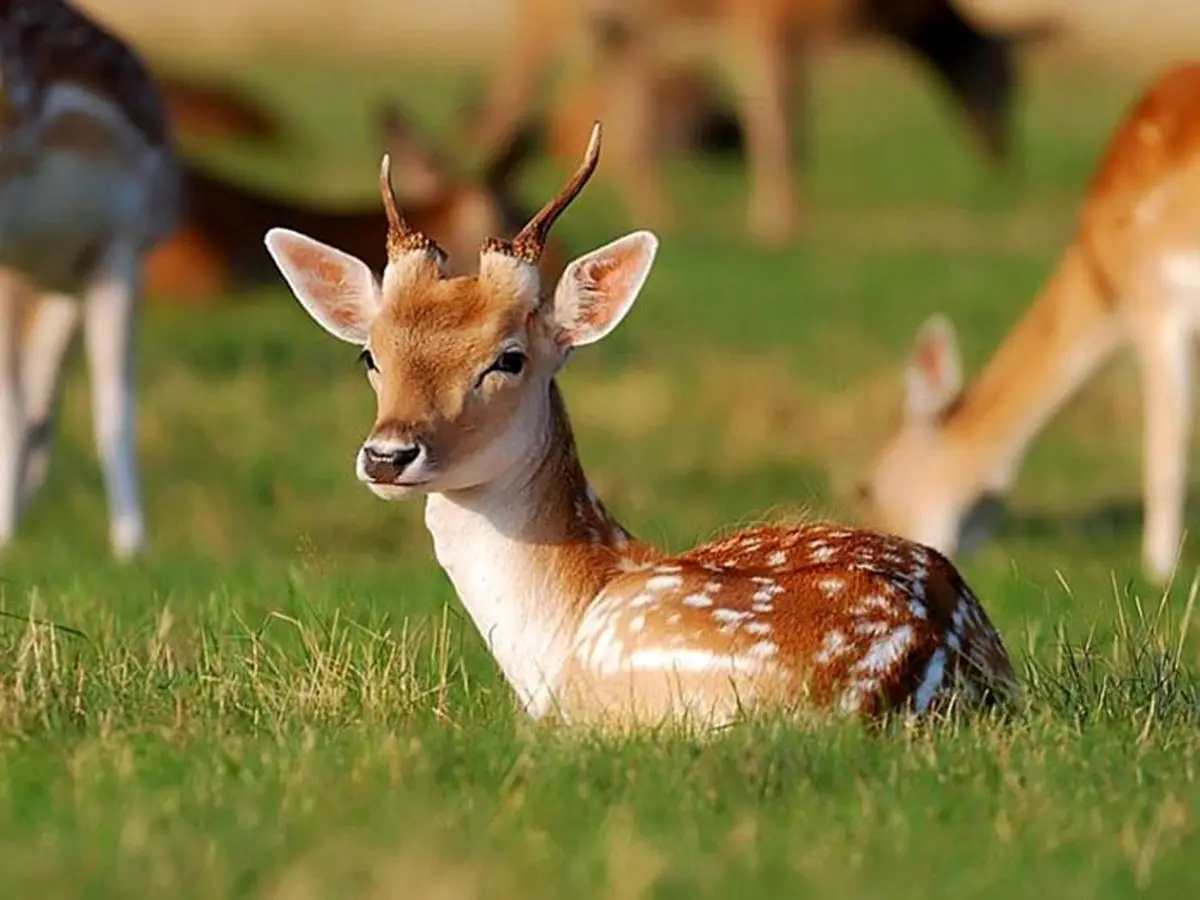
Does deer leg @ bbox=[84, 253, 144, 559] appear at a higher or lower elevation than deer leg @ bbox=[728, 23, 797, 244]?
higher

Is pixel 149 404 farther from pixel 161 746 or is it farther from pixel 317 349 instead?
pixel 161 746

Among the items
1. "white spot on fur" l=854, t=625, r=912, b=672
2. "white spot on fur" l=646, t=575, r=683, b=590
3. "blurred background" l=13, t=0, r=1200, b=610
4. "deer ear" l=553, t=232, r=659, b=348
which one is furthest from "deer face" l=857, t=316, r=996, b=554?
"white spot on fur" l=854, t=625, r=912, b=672

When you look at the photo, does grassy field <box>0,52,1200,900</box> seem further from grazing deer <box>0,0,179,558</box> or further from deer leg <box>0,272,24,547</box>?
grazing deer <box>0,0,179,558</box>

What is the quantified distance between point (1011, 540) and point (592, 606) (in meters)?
6.91

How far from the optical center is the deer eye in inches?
231

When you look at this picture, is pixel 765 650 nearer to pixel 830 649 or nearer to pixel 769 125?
pixel 830 649

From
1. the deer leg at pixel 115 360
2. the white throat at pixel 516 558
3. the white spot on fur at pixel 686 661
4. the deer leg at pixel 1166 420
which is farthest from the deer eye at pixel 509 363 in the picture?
the deer leg at pixel 1166 420

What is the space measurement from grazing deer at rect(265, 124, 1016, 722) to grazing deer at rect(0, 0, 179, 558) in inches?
156

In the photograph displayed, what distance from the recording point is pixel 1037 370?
1190 cm

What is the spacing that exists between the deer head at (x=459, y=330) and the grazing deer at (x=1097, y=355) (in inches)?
213

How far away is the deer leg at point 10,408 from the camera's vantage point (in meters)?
10.6

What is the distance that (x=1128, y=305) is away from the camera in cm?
1164

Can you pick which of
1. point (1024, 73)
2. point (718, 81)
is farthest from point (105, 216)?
point (1024, 73)

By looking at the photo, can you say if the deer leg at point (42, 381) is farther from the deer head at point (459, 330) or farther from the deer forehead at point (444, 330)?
the deer forehead at point (444, 330)
